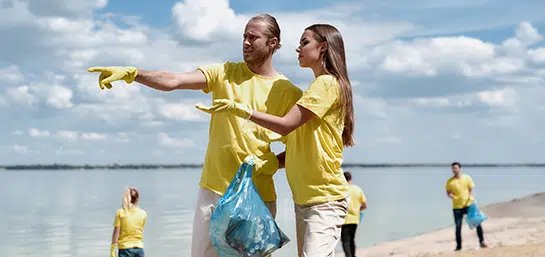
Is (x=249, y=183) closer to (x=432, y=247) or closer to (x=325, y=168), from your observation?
(x=325, y=168)

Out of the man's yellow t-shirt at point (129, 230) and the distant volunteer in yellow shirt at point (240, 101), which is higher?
the distant volunteer in yellow shirt at point (240, 101)

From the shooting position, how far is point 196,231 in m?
4.34

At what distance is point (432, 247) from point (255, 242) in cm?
1622

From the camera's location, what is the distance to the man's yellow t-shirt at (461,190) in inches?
548

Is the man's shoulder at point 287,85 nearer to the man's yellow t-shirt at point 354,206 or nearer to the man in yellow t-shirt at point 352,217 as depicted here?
the man in yellow t-shirt at point 352,217

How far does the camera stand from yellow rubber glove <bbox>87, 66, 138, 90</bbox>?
3.88 metres

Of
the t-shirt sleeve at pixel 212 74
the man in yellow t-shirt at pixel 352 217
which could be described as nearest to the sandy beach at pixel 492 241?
the man in yellow t-shirt at pixel 352 217

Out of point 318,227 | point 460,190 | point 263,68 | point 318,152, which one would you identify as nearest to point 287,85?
point 263,68

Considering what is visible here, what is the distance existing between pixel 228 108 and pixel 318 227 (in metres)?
0.79

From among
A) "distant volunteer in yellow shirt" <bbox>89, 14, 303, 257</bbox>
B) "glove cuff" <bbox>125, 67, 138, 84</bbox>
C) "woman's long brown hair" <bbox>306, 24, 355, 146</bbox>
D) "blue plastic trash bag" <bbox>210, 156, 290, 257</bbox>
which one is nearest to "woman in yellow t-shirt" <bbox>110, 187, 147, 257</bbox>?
"distant volunteer in yellow shirt" <bbox>89, 14, 303, 257</bbox>

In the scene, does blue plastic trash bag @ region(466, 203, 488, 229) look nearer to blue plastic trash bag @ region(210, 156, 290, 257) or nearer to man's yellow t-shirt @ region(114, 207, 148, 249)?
man's yellow t-shirt @ region(114, 207, 148, 249)

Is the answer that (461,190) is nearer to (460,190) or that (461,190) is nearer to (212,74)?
(460,190)

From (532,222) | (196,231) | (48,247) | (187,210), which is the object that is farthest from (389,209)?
(196,231)

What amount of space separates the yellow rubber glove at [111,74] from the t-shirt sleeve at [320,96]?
35.1 inches
